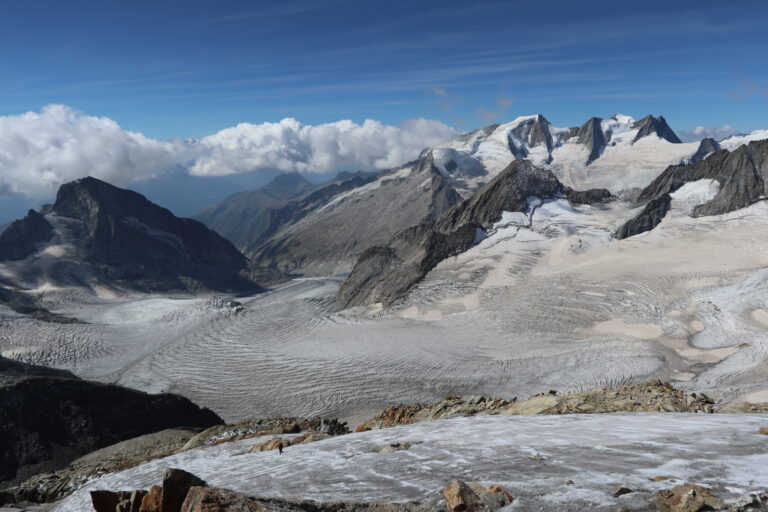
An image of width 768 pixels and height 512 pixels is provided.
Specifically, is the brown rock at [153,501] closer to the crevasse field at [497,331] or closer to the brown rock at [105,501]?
the brown rock at [105,501]

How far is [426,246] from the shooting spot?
328ft

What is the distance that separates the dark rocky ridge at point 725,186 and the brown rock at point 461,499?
101621 millimetres

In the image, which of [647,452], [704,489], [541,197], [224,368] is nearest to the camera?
[704,489]

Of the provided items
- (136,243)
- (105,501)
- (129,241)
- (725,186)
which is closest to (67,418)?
(105,501)

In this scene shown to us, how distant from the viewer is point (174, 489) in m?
9.16

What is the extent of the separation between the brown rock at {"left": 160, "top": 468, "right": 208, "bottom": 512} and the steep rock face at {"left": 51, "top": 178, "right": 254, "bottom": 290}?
526 ft

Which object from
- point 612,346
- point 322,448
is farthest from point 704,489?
point 612,346

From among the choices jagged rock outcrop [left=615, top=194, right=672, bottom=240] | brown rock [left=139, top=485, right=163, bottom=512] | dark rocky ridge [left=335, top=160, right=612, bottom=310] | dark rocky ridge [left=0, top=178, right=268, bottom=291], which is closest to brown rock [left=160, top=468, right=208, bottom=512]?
brown rock [left=139, top=485, right=163, bottom=512]

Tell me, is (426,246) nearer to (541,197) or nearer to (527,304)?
(527,304)

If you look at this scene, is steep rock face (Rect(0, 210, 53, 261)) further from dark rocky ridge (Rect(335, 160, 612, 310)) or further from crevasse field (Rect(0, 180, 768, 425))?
dark rocky ridge (Rect(335, 160, 612, 310))

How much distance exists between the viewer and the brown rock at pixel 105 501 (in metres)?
10.8

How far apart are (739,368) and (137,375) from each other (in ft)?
278

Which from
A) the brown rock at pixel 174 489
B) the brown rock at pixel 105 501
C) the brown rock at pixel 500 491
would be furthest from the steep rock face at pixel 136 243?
the brown rock at pixel 500 491

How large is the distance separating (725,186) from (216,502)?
122 metres
